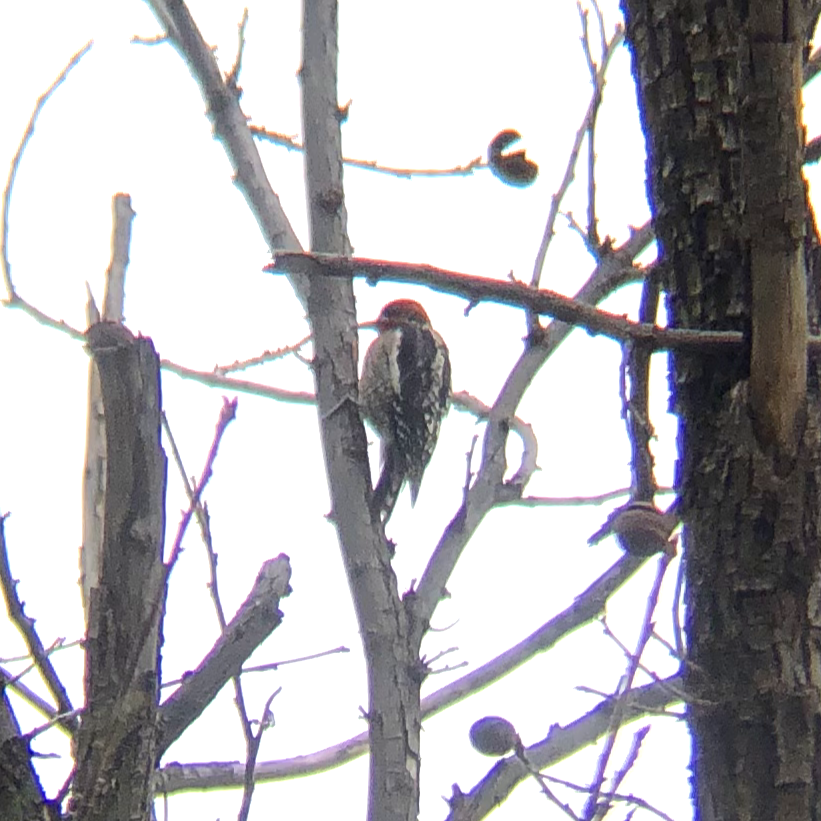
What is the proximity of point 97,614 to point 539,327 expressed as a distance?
1.15 metres

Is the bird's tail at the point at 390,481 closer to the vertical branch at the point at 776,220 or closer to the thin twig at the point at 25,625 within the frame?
the thin twig at the point at 25,625

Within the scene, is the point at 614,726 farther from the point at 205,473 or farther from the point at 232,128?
the point at 232,128

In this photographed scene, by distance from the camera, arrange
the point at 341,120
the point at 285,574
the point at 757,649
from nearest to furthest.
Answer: the point at 757,649
the point at 285,574
the point at 341,120

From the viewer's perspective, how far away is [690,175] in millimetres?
1655

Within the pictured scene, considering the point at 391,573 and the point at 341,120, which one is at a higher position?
the point at 341,120

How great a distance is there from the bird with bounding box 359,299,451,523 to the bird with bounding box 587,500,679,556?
381 centimetres

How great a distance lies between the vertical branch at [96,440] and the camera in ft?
8.49

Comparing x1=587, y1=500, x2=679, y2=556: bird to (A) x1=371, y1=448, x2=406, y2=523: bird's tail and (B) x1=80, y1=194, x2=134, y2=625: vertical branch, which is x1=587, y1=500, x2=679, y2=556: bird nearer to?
(B) x1=80, y1=194, x2=134, y2=625: vertical branch

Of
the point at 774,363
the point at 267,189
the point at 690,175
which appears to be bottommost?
the point at 774,363

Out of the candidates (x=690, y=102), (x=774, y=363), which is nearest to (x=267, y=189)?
(x=690, y=102)

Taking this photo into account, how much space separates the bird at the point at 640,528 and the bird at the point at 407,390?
3.81 meters

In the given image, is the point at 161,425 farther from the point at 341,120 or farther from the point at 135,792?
the point at 341,120

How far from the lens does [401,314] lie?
19.3 feet

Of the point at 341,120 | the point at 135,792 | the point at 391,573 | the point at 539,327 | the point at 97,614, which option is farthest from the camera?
the point at 341,120
